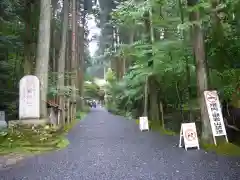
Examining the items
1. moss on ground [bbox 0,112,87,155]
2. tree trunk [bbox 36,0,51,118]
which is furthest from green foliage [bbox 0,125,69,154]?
tree trunk [bbox 36,0,51,118]

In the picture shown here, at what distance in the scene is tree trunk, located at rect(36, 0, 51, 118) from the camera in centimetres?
1064

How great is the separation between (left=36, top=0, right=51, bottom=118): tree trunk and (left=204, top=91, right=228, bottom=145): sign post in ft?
18.9

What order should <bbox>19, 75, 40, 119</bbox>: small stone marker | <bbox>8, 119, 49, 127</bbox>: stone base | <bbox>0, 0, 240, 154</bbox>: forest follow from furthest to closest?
<bbox>19, 75, 40, 119</bbox>: small stone marker, <bbox>8, 119, 49, 127</bbox>: stone base, <bbox>0, 0, 240, 154</bbox>: forest

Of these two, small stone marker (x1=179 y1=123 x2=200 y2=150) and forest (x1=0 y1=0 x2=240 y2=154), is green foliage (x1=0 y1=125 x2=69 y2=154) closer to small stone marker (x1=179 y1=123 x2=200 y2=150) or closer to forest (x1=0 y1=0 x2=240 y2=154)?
forest (x1=0 y1=0 x2=240 y2=154)

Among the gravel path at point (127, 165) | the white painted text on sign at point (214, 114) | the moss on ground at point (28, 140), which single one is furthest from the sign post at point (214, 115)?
the moss on ground at point (28, 140)

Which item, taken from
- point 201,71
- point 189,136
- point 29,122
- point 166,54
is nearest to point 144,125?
point 166,54

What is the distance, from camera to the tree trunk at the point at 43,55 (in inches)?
419

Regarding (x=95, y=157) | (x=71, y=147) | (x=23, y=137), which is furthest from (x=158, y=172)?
(x=23, y=137)

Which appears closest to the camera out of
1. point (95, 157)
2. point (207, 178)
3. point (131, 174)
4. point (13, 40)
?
point (207, 178)

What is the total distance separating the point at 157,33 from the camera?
51.3ft

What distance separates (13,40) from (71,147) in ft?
25.6

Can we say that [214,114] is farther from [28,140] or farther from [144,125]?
[144,125]

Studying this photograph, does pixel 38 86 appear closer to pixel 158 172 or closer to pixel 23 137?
pixel 23 137

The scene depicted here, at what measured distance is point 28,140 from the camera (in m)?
9.17
